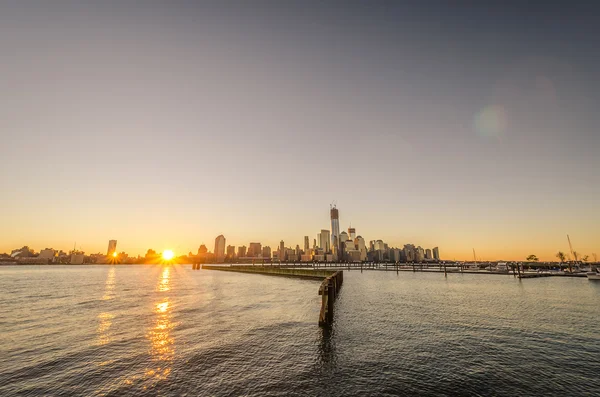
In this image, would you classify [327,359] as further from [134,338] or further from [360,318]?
[134,338]

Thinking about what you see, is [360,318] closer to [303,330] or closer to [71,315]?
[303,330]

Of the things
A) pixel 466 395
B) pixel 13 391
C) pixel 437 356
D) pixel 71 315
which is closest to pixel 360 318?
pixel 437 356

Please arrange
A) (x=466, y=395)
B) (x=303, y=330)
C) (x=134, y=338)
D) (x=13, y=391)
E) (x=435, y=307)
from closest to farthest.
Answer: (x=466, y=395) < (x=13, y=391) < (x=134, y=338) < (x=303, y=330) < (x=435, y=307)

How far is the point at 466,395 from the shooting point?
1138cm

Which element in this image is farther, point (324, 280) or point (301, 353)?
point (324, 280)

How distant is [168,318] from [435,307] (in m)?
30.0

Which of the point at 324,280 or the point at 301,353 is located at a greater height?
the point at 324,280

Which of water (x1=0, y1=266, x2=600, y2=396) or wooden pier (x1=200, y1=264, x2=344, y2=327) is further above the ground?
wooden pier (x1=200, y1=264, x2=344, y2=327)

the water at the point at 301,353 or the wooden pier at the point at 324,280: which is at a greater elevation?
the wooden pier at the point at 324,280

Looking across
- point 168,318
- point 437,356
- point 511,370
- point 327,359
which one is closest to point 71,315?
point 168,318

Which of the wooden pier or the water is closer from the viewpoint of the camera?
the water

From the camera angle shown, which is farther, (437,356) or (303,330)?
(303,330)

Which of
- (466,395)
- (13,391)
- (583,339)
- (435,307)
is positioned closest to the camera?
(466,395)

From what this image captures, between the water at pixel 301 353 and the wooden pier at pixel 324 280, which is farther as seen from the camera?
the wooden pier at pixel 324 280
